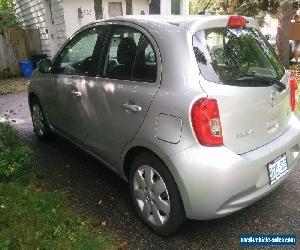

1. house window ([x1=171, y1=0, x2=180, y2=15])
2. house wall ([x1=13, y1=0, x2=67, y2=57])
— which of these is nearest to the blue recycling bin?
house wall ([x1=13, y1=0, x2=67, y2=57])

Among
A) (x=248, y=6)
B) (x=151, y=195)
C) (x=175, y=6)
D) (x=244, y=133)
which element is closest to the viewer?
(x=244, y=133)

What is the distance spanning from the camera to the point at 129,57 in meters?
3.36

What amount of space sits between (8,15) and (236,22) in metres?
17.9

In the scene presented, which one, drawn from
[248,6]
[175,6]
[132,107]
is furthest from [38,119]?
[248,6]

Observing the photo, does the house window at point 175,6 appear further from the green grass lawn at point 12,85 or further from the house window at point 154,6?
the green grass lawn at point 12,85

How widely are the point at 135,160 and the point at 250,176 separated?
3.50ft

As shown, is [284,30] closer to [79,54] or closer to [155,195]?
[79,54]

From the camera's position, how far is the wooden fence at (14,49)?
14359 mm

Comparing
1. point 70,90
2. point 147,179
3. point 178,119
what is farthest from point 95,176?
point 178,119

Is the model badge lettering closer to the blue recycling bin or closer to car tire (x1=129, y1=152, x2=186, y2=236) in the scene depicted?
car tire (x1=129, y1=152, x2=186, y2=236)

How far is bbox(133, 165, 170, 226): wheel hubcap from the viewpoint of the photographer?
9.92 ft

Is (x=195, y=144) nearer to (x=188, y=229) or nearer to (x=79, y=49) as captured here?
(x=188, y=229)

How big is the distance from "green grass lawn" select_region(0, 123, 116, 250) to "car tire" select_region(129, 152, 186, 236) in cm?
42

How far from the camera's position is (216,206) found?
8.95ft
